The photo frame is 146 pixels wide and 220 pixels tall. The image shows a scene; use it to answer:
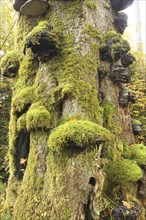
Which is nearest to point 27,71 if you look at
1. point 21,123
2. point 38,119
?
point 21,123

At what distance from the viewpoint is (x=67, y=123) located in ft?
9.25

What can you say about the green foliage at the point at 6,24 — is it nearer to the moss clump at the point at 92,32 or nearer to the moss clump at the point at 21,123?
the moss clump at the point at 92,32

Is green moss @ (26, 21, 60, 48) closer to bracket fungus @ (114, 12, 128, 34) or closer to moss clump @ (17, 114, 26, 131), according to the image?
moss clump @ (17, 114, 26, 131)

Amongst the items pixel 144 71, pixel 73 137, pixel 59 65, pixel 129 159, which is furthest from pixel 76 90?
pixel 144 71

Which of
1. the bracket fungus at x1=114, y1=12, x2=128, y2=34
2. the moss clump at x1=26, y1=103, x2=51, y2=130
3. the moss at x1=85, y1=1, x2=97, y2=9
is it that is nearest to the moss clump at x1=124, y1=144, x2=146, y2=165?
the moss clump at x1=26, y1=103, x2=51, y2=130

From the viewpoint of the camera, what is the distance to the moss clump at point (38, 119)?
9.95ft

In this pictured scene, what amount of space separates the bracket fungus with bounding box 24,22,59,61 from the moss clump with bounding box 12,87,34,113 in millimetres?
494

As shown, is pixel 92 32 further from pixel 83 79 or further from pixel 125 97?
pixel 125 97

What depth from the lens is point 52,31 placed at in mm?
3439

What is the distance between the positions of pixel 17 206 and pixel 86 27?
Answer: 8.65ft

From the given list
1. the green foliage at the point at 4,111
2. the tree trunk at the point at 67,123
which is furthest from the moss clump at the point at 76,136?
the green foliage at the point at 4,111

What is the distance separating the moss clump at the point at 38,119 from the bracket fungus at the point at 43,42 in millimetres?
796

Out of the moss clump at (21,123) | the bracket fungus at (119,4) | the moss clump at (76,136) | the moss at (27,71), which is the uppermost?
the bracket fungus at (119,4)

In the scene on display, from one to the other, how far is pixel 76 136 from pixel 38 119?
62 centimetres
